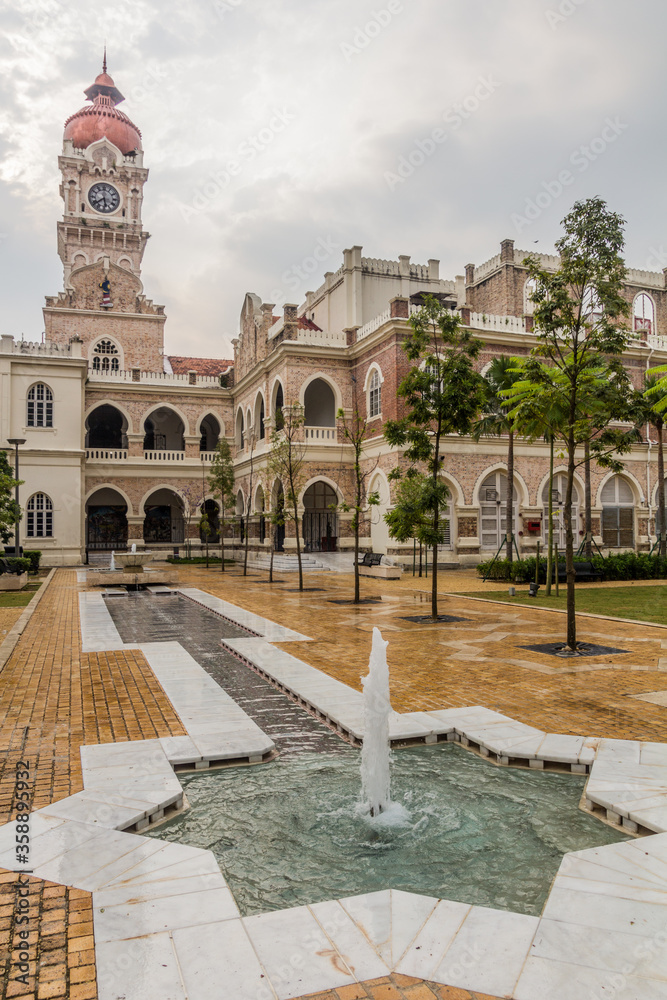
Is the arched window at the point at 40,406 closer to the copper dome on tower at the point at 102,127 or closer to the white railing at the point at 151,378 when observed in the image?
the white railing at the point at 151,378

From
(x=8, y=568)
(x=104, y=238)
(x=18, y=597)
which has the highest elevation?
(x=104, y=238)

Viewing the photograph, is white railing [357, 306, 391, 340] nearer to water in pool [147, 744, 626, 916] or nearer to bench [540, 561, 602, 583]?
bench [540, 561, 602, 583]

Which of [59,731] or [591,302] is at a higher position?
[591,302]

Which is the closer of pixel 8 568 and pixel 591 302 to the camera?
pixel 591 302

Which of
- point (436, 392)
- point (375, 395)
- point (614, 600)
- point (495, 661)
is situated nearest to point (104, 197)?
point (375, 395)

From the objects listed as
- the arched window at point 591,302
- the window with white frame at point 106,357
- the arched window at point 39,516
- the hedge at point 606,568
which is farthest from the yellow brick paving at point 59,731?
the window with white frame at point 106,357

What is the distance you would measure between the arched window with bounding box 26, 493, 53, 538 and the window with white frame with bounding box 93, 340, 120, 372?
1201cm

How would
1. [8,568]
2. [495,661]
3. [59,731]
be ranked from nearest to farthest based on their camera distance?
[59,731] < [495,661] < [8,568]

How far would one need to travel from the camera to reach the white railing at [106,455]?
38.1m

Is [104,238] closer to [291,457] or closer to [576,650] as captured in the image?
[291,457]

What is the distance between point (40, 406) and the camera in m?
33.1

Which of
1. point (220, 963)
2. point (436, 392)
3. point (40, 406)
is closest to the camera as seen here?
point (220, 963)

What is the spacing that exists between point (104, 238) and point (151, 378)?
1364cm

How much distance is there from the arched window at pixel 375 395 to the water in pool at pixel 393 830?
79.6 feet
